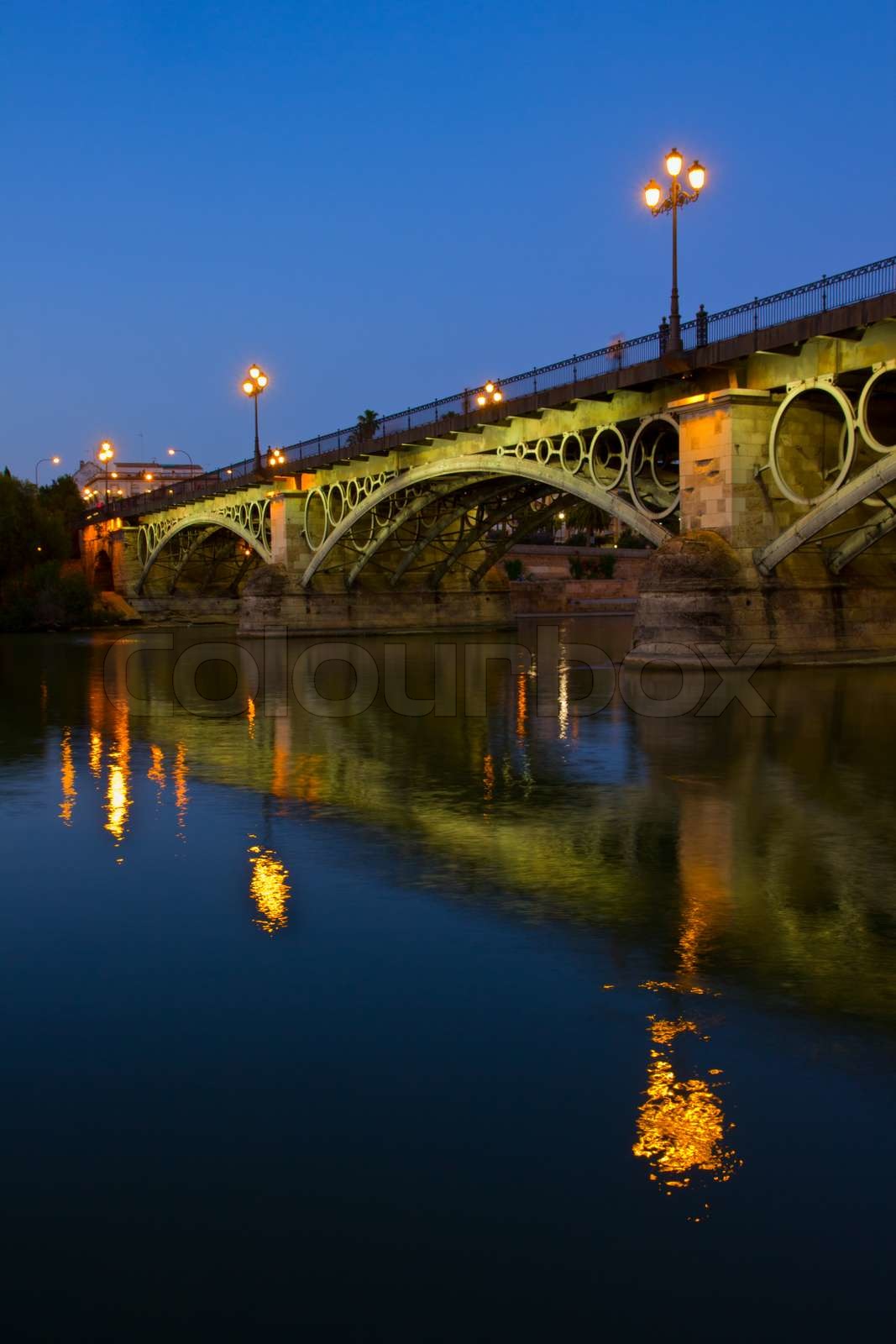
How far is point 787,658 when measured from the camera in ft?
82.0

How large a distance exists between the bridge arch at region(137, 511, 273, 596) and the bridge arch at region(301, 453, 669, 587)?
4875 mm

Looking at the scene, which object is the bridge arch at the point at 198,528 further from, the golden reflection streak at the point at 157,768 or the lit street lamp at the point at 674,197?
the golden reflection streak at the point at 157,768

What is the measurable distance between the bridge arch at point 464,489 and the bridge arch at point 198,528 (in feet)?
16.0

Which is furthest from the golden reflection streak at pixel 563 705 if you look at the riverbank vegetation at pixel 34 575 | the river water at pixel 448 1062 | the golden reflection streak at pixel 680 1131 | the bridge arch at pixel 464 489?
the riverbank vegetation at pixel 34 575

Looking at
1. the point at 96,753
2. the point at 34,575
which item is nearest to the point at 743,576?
the point at 96,753

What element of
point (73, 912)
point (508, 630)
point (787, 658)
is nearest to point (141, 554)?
point (508, 630)

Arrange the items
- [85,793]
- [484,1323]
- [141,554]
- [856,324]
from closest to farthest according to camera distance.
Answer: [484,1323] < [85,793] < [856,324] < [141,554]

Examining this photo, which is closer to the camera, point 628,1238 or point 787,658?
point 628,1238

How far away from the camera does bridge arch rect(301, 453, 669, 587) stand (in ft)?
99.6

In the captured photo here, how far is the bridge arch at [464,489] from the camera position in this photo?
30.3 meters

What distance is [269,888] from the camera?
7430 mm

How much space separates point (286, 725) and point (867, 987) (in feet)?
39.4

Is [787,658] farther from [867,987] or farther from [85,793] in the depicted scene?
[867,987]

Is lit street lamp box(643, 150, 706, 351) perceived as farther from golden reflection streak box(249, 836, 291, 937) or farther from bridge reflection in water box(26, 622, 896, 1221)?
golden reflection streak box(249, 836, 291, 937)
